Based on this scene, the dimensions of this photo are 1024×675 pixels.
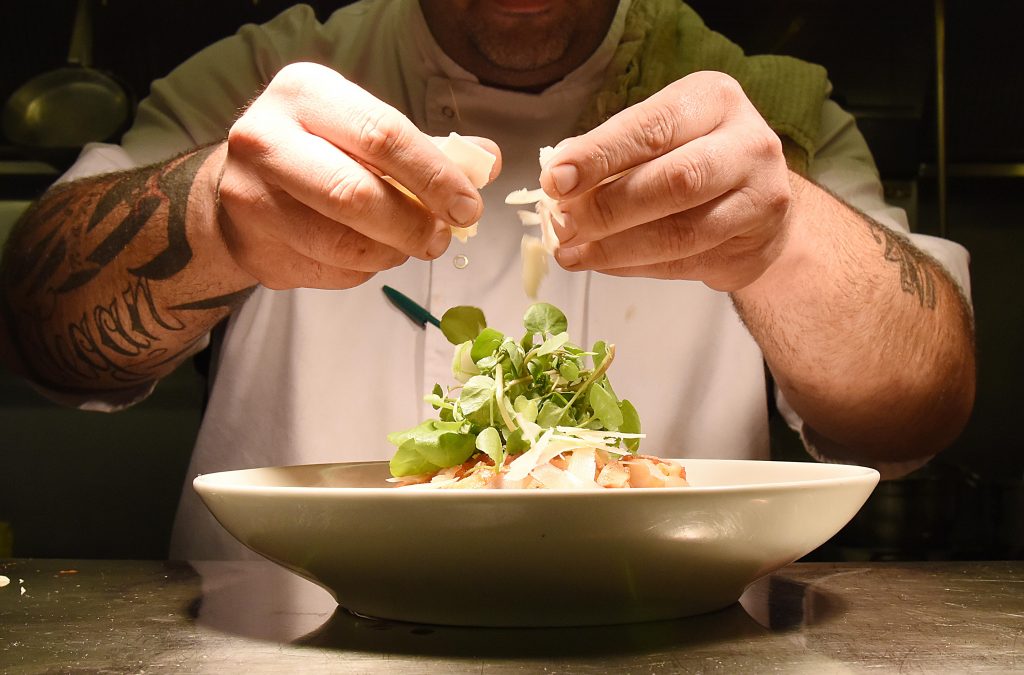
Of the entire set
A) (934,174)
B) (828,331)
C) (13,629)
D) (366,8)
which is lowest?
(13,629)

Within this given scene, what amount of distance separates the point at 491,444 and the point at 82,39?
134cm

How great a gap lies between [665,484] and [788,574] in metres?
0.23

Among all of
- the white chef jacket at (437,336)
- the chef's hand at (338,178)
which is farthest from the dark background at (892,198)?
the chef's hand at (338,178)

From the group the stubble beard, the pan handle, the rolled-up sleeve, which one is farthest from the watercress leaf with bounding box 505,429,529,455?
the pan handle

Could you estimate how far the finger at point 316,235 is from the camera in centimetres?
71

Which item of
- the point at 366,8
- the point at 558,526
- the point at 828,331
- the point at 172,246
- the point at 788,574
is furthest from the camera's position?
the point at 366,8

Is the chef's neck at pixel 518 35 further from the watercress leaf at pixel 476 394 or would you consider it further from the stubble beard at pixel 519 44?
the watercress leaf at pixel 476 394

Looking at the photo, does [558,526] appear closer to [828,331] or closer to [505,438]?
[505,438]

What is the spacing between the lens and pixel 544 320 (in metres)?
0.75

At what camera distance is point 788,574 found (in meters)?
0.84

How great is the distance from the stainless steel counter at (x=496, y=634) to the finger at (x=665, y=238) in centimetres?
27

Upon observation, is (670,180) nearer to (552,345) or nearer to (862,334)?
(552,345)

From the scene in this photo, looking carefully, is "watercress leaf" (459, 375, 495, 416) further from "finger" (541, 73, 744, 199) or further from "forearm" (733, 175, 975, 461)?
"forearm" (733, 175, 975, 461)

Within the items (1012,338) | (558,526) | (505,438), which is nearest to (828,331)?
(505,438)
